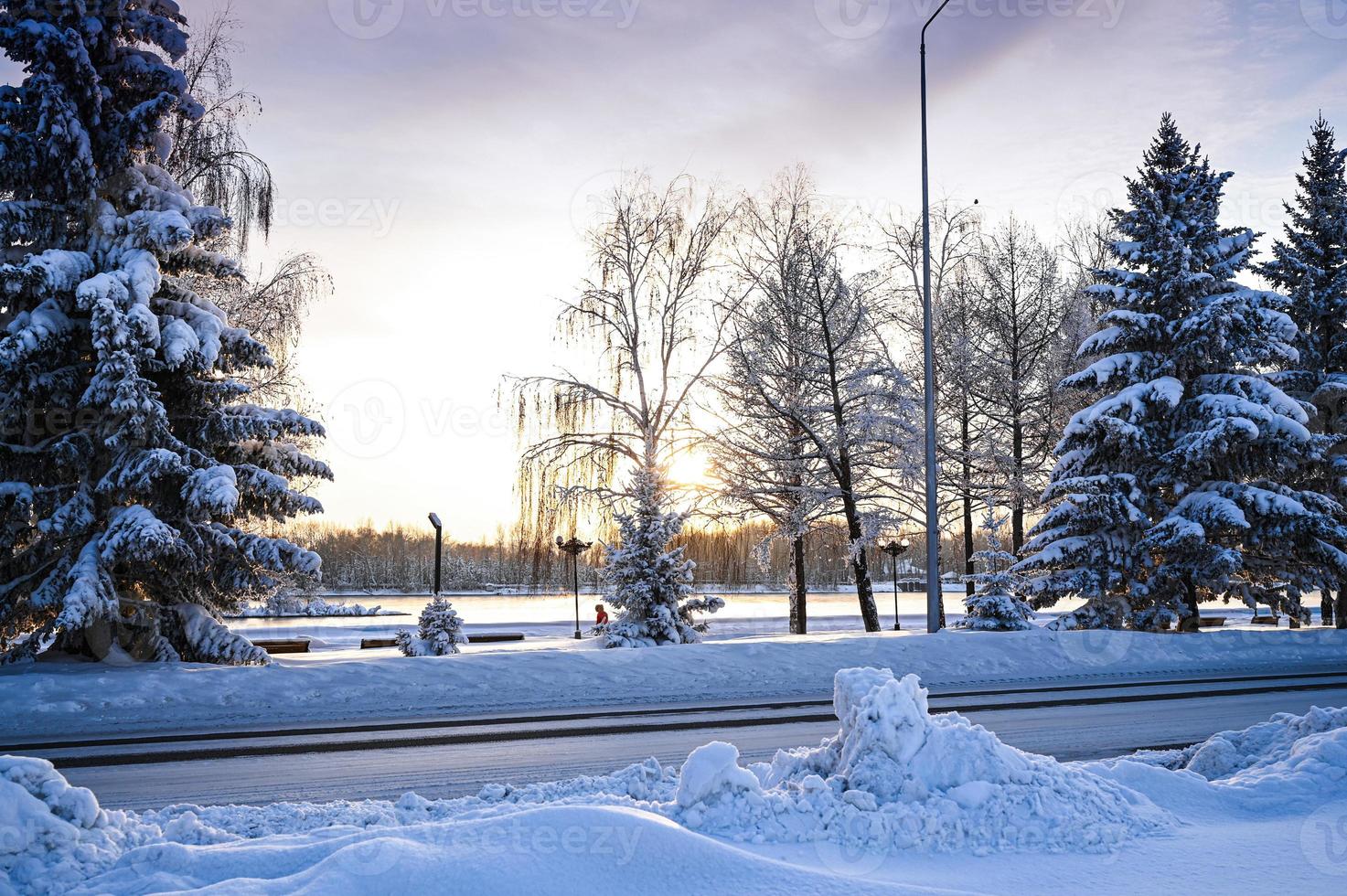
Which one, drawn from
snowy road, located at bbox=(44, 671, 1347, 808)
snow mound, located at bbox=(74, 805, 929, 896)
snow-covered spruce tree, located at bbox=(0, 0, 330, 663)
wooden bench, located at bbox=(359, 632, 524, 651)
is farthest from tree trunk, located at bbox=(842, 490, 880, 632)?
snow mound, located at bbox=(74, 805, 929, 896)

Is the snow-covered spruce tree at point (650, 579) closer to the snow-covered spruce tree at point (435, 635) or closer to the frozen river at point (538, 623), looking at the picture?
the snow-covered spruce tree at point (435, 635)

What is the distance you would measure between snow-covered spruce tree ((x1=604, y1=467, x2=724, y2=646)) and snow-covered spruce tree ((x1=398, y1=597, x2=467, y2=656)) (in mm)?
3146

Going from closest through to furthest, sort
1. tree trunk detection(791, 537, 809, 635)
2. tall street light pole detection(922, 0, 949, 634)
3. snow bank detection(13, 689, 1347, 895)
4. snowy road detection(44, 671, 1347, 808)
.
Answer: snow bank detection(13, 689, 1347, 895)
snowy road detection(44, 671, 1347, 808)
tall street light pole detection(922, 0, 949, 634)
tree trunk detection(791, 537, 809, 635)

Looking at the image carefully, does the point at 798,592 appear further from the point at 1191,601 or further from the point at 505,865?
the point at 505,865

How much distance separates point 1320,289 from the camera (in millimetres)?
23078

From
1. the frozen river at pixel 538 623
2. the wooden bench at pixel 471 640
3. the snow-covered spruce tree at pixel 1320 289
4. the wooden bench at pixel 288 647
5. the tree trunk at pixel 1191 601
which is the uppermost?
the snow-covered spruce tree at pixel 1320 289

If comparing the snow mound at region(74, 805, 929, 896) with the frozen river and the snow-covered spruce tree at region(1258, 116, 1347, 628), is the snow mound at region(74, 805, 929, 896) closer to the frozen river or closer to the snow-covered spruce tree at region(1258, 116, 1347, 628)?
the frozen river

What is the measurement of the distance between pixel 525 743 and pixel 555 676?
431 centimetres

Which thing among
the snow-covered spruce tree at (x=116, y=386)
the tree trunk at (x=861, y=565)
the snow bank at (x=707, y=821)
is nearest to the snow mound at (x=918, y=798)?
the snow bank at (x=707, y=821)

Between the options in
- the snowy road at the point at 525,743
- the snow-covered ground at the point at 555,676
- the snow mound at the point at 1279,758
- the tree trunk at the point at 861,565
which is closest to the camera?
the snow mound at the point at 1279,758

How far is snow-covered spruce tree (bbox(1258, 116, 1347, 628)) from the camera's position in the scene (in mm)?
22641

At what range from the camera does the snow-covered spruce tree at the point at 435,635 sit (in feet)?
57.1

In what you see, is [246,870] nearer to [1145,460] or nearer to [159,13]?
[159,13]

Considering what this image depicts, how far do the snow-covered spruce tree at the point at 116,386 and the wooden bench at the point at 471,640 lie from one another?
10341 millimetres
